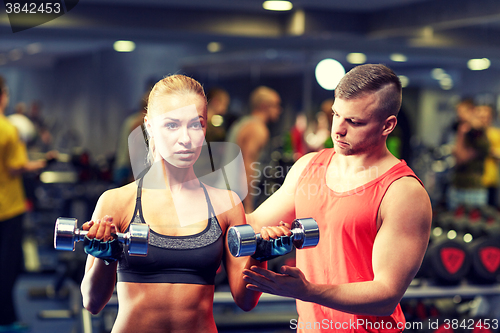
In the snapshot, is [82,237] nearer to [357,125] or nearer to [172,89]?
[172,89]

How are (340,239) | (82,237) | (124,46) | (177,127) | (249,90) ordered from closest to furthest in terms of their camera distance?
(82,237), (177,127), (340,239), (124,46), (249,90)

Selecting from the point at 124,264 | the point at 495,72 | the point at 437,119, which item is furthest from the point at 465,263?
the point at 437,119

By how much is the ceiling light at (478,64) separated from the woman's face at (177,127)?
20.2 ft

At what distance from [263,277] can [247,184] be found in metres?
0.60

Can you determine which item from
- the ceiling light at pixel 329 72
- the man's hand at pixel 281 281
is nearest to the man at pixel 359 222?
the man's hand at pixel 281 281

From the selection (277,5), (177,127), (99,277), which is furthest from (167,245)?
(277,5)

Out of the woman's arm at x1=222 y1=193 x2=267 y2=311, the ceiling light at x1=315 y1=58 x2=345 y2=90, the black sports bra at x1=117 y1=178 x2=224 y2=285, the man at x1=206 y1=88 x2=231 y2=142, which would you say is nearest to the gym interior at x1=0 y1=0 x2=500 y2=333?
the ceiling light at x1=315 y1=58 x2=345 y2=90

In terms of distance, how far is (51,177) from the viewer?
6.27 metres

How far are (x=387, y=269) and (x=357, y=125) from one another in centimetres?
36

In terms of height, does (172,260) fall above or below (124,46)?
below

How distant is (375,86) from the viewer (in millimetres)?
1281

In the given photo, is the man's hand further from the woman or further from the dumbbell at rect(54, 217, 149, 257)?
the dumbbell at rect(54, 217, 149, 257)

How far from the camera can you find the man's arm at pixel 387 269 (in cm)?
117

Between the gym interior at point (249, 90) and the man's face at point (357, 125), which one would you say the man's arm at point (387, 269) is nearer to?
the man's face at point (357, 125)
